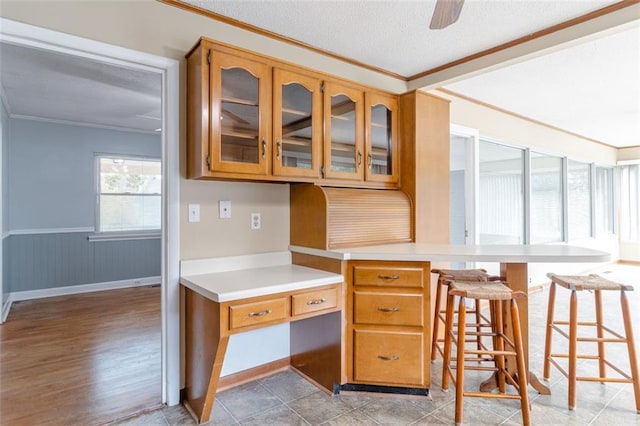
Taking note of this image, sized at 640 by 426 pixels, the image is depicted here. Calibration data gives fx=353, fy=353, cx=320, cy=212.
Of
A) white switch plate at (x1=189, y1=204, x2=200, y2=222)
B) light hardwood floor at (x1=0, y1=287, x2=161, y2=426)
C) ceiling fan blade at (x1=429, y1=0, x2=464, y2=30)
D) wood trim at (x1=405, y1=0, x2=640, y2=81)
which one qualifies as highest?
wood trim at (x1=405, y1=0, x2=640, y2=81)

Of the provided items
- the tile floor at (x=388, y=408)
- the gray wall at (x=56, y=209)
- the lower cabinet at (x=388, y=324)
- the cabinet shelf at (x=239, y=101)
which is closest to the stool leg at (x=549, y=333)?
the tile floor at (x=388, y=408)

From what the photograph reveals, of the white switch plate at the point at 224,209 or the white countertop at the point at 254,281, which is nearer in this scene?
the white countertop at the point at 254,281

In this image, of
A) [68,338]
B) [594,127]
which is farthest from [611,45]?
[68,338]

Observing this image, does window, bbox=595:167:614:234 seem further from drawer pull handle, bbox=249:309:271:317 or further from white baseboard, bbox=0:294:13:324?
white baseboard, bbox=0:294:13:324

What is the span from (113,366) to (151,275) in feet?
10.1

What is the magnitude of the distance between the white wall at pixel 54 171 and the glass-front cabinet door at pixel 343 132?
13.7ft

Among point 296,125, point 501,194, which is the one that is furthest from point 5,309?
point 501,194

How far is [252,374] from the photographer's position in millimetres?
2543

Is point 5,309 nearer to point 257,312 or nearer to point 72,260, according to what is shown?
point 72,260

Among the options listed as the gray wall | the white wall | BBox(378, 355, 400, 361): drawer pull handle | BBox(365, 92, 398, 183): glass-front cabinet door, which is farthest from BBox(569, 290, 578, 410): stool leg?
the white wall

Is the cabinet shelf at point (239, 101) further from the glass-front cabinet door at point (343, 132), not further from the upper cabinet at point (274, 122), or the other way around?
the glass-front cabinet door at point (343, 132)

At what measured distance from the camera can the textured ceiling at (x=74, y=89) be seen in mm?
2965

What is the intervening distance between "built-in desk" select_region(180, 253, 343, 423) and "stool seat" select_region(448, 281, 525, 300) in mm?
715

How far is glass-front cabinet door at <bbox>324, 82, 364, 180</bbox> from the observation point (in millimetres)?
2512
